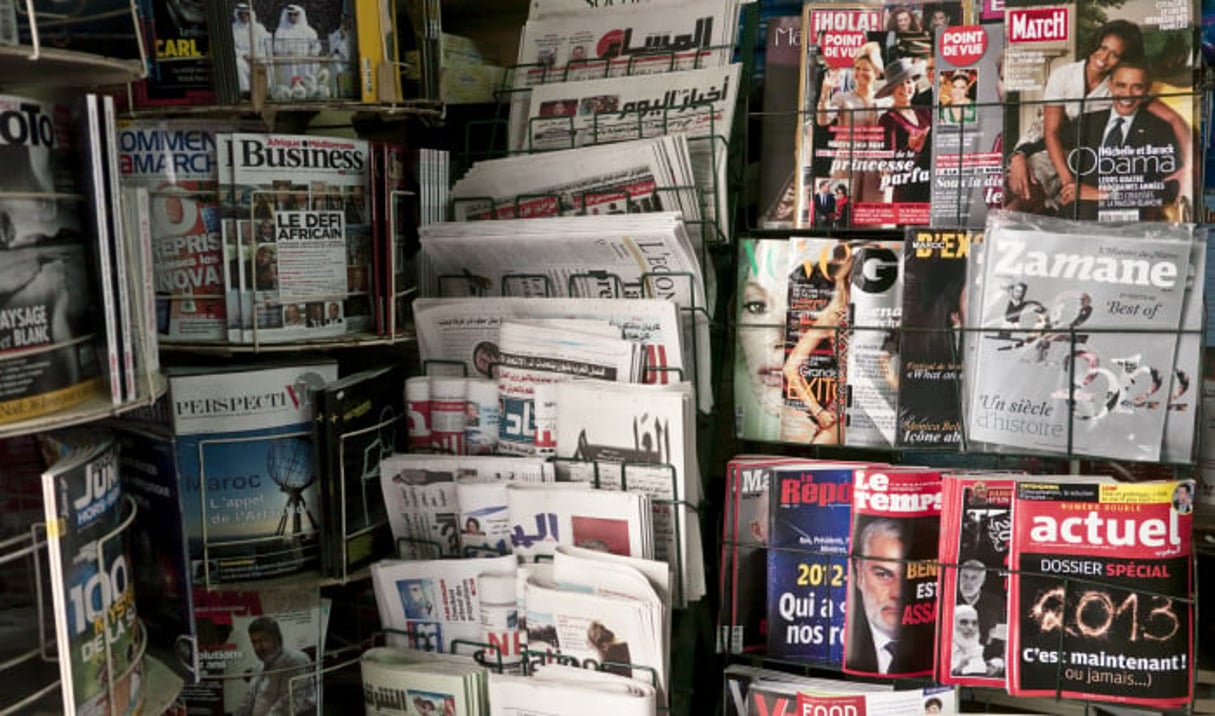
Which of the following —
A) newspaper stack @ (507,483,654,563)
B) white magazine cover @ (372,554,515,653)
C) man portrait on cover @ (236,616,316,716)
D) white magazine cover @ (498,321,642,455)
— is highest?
white magazine cover @ (498,321,642,455)

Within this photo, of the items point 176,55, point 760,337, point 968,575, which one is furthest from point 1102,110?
point 176,55

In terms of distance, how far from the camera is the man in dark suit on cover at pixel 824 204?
1633 millimetres

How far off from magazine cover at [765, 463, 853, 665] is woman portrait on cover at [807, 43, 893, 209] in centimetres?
42

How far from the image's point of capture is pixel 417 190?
1720mm

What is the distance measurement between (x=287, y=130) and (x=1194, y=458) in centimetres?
142

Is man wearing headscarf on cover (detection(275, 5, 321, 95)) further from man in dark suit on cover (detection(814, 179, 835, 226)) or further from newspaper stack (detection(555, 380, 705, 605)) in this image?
man in dark suit on cover (detection(814, 179, 835, 226))

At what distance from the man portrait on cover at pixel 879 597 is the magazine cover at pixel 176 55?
1.12 metres

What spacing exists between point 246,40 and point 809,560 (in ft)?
3.56

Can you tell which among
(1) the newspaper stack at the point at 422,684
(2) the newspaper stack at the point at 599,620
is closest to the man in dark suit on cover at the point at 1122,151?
(2) the newspaper stack at the point at 599,620

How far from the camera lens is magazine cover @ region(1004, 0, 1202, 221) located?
4.81ft

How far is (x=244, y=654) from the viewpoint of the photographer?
168cm

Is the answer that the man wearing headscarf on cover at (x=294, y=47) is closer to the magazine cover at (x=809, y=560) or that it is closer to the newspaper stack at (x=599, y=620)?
the newspaper stack at (x=599, y=620)

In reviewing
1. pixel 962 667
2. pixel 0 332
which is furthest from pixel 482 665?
pixel 0 332

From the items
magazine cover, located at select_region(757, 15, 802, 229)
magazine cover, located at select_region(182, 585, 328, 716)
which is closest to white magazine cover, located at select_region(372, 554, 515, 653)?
magazine cover, located at select_region(182, 585, 328, 716)
